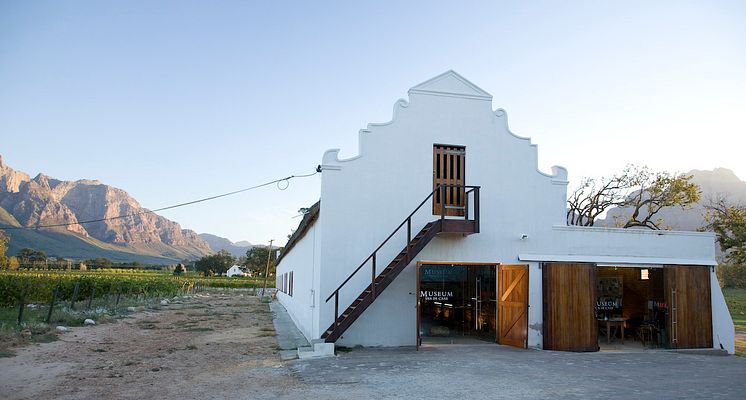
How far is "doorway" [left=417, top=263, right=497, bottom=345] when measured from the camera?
16.3m

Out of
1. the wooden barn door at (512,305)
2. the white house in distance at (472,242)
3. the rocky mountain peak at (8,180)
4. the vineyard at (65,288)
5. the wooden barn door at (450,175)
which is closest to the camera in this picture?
the white house in distance at (472,242)

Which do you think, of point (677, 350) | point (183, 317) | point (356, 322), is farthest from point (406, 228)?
point (183, 317)

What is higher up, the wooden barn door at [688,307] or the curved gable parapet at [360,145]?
the curved gable parapet at [360,145]

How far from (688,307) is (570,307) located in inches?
146

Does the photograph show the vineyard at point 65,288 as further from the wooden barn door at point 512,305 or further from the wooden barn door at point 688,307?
the wooden barn door at point 688,307

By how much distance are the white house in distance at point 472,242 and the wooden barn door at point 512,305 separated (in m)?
0.03

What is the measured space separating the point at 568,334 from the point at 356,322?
548 cm

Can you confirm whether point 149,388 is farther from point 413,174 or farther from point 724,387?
point 724,387

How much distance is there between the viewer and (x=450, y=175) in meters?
14.2

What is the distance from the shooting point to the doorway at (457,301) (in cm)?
1628

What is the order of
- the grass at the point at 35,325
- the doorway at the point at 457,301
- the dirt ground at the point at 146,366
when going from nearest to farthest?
the dirt ground at the point at 146,366 < the grass at the point at 35,325 < the doorway at the point at 457,301

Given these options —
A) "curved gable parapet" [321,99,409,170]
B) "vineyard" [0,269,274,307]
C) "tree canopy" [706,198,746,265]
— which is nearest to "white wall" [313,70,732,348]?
"curved gable parapet" [321,99,409,170]

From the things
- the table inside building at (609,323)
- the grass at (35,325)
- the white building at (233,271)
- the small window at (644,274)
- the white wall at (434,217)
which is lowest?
the white building at (233,271)

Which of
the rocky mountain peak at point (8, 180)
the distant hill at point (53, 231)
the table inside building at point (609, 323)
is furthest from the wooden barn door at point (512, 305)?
the rocky mountain peak at point (8, 180)
